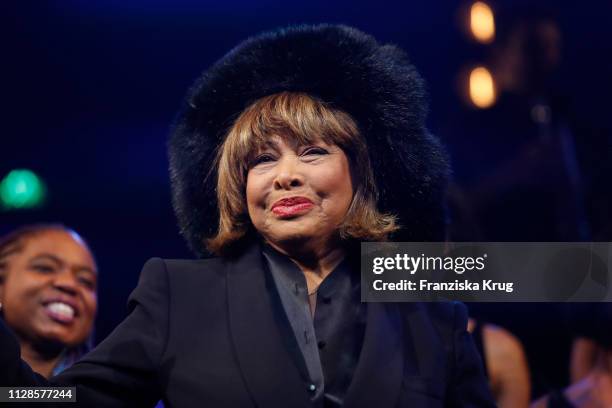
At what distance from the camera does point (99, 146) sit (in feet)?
9.55

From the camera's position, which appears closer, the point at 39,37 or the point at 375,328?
the point at 375,328

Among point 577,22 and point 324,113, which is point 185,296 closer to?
point 324,113

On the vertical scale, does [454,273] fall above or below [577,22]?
below

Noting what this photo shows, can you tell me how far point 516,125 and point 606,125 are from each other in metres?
0.30

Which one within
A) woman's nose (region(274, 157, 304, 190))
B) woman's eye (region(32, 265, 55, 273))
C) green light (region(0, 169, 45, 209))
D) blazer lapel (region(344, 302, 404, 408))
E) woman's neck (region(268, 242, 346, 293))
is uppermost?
green light (region(0, 169, 45, 209))

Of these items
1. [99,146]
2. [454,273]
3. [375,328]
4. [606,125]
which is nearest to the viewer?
[375,328]

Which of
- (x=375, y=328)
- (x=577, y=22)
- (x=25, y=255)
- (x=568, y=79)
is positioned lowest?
(x=375, y=328)

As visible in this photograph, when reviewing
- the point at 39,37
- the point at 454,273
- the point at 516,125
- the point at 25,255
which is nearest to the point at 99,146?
the point at 39,37

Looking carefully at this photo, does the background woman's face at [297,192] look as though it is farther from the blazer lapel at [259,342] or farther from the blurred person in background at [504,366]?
the blurred person in background at [504,366]

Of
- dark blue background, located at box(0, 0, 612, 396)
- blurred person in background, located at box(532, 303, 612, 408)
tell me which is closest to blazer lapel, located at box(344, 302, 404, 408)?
blurred person in background, located at box(532, 303, 612, 408)

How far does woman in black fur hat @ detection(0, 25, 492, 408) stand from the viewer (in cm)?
138

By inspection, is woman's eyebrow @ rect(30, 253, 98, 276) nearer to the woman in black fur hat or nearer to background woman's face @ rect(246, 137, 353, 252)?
the woman in black fur hat

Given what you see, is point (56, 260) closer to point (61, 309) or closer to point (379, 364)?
point (61, 309)

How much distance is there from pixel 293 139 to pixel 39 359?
1028 millimetres
